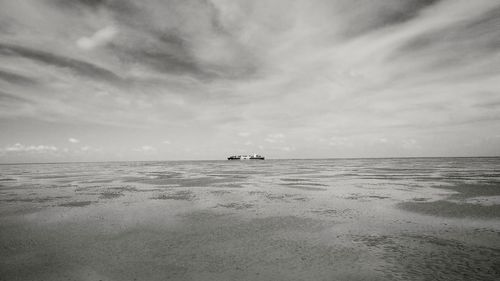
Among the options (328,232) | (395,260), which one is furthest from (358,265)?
(328,232)

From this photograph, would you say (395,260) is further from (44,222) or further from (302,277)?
(44,222)

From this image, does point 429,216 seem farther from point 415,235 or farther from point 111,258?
Result: point 111,258

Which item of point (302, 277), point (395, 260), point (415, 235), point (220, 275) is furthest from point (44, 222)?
point (415, 235)

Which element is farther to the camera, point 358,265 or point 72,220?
point 72,220

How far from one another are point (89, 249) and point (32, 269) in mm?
1806

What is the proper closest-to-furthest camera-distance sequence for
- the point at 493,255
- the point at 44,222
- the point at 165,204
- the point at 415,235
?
1. the point at 493,255
2. the point at 415,235
3. the point at 44,222
4. the point at 165,204

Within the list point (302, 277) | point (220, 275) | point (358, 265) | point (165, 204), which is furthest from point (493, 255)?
point (165, 204)

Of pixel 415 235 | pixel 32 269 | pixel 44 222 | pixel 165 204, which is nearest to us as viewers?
pixel 32 269

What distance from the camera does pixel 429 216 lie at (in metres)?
13.9

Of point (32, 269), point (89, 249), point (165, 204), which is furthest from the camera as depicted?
point (165, 204)

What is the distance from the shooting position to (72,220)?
13680mm

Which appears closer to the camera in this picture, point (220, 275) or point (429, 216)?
point (220, 275)

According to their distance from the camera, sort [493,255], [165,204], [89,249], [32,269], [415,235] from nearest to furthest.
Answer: [32,269], [493,255], [89,249], [415,235], [165,204]

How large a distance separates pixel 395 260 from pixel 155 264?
652 centimetres
